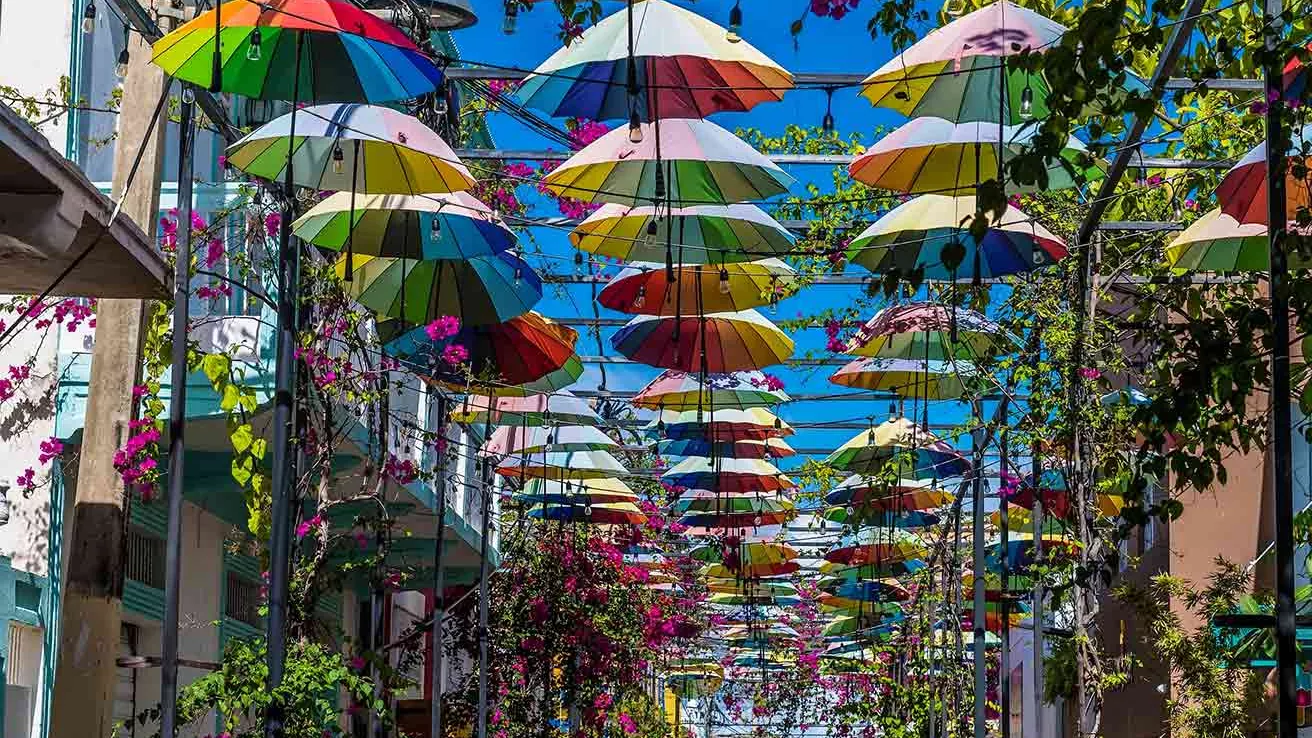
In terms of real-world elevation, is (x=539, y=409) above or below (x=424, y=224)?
below

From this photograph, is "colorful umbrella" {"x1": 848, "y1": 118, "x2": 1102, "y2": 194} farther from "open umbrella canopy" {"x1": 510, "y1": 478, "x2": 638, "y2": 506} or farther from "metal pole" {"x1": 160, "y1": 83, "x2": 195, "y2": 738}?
"open umbrella canopy" {"x1": 510, "y1": 478, "x2": 638, "y2": 506}

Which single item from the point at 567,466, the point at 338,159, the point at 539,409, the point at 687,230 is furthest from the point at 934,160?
the point at 567,466

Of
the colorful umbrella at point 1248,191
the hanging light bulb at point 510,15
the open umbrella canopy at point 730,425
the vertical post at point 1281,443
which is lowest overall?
the vertical post at point 1281,443

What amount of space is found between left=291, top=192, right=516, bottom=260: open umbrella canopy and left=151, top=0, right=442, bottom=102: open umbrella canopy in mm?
2062

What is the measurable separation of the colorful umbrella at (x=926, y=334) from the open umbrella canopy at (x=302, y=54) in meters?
5.10

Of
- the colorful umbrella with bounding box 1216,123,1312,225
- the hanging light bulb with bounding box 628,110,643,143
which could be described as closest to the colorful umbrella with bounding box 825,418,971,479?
the colorful umbrella with bounding box 1216,123,1312,225

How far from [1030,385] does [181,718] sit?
6572mm

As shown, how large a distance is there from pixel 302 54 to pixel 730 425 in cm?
1117

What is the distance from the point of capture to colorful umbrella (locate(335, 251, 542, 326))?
13602mm

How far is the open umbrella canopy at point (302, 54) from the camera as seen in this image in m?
8.92

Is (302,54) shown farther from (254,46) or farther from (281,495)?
(281,495)

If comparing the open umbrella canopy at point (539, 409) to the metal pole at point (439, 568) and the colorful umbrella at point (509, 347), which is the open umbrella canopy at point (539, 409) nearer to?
the metal pole at point (439, 568)

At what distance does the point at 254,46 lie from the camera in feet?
29.7

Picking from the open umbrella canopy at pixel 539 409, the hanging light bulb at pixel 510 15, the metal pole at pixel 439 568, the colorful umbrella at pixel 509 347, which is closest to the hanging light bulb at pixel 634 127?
the hanging light bulb at pixel 510 15
